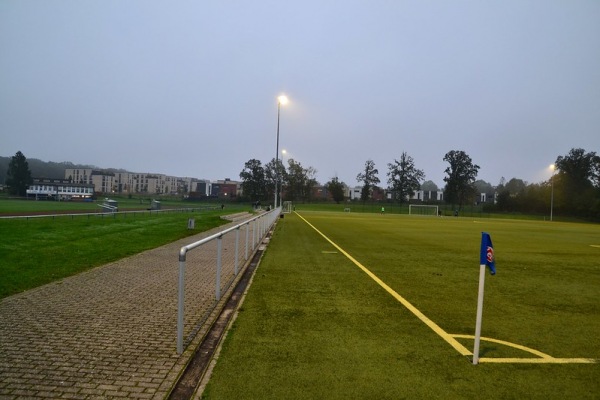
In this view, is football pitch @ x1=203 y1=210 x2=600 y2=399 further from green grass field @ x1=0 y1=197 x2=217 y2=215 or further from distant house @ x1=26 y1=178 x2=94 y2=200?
distant house @ x1=26 y1=178 x2=94 y2=200

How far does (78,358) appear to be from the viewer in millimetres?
4227

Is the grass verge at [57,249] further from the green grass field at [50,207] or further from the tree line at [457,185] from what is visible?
the tree line at [457,185]

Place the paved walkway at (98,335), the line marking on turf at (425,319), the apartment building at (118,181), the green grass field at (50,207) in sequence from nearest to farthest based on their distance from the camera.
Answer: the paved walkway at (98,335), the line marking on turf at (425,319), the green grass field at (50,207), the apartment building at (118,181)

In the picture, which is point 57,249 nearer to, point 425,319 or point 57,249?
point 57,249

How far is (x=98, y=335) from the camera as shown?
4.96 meters

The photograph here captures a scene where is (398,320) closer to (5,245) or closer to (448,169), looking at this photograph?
(5,245)

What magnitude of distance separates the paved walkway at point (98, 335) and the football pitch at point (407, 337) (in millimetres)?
636

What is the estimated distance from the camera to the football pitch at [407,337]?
3857 millimetres

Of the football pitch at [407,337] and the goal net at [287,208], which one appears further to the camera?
the goal net at [287,208]

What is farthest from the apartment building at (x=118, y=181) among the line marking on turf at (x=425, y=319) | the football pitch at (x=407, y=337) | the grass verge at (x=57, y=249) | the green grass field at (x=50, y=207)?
the football pitch at (x=407, y=337)

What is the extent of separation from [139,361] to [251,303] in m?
2.83

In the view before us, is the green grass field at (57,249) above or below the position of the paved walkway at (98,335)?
below

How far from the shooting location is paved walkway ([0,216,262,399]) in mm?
3668

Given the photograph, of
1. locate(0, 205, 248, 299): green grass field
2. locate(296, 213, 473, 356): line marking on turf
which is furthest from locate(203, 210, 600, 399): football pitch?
locate(0, 205, 248, 299): green grass field
